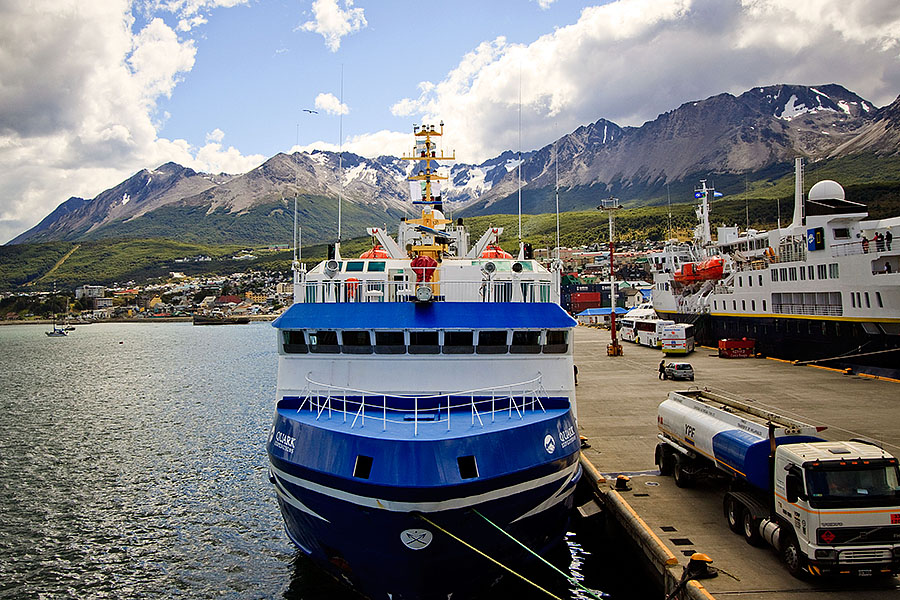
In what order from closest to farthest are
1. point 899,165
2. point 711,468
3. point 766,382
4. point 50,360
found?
1. point 711,468
2. point 766,382
3. point 50,360
4. point 899,165

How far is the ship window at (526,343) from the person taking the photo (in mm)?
12438

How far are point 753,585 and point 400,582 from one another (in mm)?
5667

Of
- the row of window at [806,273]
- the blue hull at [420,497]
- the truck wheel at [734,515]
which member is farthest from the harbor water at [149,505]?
the row of window at [806,273]

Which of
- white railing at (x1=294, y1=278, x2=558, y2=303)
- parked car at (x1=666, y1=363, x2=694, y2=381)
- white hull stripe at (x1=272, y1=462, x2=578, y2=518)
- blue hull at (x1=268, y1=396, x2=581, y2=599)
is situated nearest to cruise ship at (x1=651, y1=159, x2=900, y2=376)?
parked car at (x1=666, y1=363, x2=694, y2=381)

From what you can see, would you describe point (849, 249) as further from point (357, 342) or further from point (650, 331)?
point (357, 342)

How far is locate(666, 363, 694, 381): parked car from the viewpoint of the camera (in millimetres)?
32500

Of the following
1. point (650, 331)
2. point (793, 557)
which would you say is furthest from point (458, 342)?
point (650, 331)

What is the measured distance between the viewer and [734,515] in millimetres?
11539

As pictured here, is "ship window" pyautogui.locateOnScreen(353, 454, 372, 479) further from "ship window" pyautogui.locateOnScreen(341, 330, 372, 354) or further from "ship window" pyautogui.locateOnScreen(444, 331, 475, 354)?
"ship window" pyautogui.locateOnScreen(444, 331, 475, 354)

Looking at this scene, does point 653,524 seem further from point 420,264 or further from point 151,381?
point 151,381

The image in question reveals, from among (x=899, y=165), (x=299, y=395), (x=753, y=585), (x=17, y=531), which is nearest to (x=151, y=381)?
(x=17, y=531)

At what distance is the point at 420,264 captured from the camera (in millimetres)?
13156

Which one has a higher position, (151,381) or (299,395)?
(299,395)

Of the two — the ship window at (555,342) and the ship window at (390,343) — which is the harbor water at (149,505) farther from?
the ship window at (390,343)
